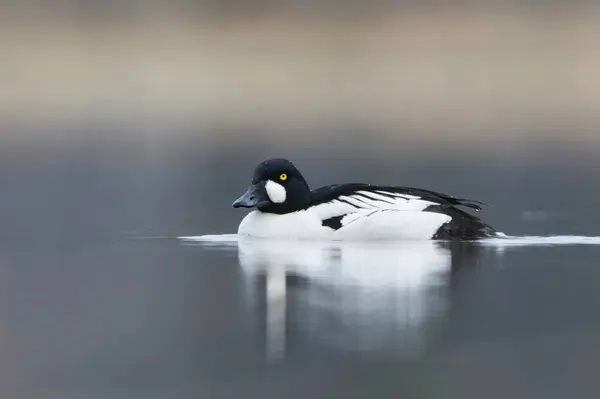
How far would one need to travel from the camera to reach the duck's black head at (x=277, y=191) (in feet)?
39.2

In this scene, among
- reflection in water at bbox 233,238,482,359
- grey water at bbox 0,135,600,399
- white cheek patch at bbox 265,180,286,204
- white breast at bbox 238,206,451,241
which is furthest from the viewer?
white cheek patch at bbox 265,180,286,204

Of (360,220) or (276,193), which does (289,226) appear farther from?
(360,220)

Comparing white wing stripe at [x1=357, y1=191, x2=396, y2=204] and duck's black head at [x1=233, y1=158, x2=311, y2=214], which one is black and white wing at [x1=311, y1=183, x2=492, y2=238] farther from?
duck's black head at [x1=233, y1=158, x2=311, y2=214]

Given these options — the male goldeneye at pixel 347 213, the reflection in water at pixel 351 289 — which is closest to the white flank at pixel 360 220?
the male goldeneye at pixel 347 213

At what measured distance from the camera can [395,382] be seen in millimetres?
7164

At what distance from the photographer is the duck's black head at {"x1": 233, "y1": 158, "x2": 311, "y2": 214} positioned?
12.0 meters

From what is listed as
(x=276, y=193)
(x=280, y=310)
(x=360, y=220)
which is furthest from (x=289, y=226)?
(x=280, y=310)

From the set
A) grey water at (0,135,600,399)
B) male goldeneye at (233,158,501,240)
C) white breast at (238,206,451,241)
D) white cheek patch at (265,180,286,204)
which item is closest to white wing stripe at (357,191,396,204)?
male goldeneye at (233,158,501,240)

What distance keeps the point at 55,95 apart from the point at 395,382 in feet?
138

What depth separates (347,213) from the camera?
11.9m

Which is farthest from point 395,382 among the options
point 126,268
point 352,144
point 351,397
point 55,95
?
point 55,95

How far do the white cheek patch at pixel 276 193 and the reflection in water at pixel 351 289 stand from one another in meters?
0.35

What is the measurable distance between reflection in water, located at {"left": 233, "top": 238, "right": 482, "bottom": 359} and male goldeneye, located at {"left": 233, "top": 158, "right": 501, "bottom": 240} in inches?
6.1

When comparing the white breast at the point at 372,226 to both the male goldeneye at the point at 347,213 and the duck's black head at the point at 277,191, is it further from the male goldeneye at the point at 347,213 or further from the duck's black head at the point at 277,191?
the duck's black head at the point at 277,191
